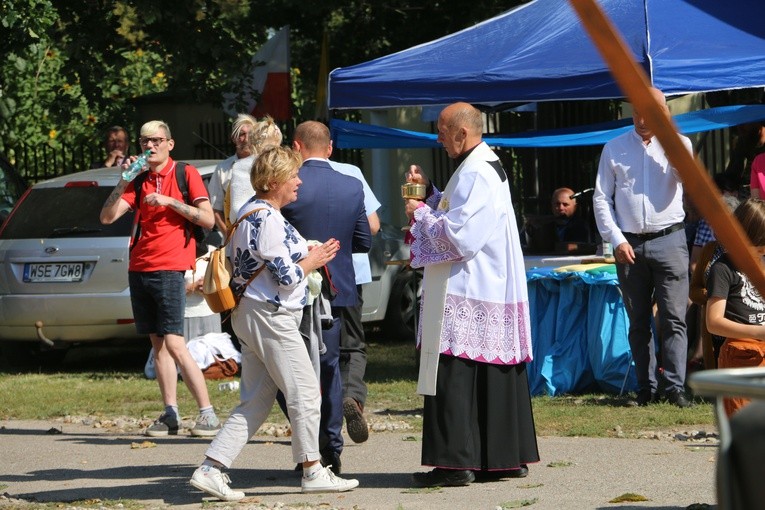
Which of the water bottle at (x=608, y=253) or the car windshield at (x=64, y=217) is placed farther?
the car windshield at (x=64, y=217)

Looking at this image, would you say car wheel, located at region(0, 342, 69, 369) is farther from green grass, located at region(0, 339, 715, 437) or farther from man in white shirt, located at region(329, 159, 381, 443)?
man in white shirt, located at region(329, 159, 381, 443)

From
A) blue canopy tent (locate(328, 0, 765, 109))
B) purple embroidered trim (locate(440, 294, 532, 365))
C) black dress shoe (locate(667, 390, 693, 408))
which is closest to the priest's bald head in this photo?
purple embroidered trim (locate(440, 294, 532, 365))

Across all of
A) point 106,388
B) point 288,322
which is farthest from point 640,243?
point 106,388

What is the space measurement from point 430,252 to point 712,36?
4.36 meters

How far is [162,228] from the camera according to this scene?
8.38 m

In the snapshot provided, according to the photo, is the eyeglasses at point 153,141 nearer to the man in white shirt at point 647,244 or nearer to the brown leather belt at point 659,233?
the man in white shirt at point 647,244

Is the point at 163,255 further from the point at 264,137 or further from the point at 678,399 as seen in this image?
the point at 678,399

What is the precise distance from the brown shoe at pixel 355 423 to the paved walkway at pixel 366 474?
138 millimetres

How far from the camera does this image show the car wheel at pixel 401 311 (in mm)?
13211

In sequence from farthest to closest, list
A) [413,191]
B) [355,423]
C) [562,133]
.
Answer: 1. [562,133]
2. [355,423]
3. [413,191]

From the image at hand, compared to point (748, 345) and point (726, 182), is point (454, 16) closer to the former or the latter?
point (726, 182)

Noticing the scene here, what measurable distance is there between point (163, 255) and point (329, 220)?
166cm

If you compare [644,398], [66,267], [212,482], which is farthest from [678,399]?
[66,267]

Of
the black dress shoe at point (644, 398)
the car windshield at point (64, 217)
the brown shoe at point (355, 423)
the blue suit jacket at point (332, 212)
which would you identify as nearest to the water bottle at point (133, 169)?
the blue suit jacket at point (332, 212)
